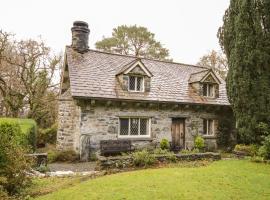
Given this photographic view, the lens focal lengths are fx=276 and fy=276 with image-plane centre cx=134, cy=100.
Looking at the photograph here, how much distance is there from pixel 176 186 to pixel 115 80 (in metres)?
10.4

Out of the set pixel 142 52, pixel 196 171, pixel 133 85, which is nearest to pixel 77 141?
pixel 133 85

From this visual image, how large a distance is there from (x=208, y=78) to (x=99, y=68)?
27.5 feet

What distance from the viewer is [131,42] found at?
37250 mm

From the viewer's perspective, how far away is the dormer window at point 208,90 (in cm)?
2136

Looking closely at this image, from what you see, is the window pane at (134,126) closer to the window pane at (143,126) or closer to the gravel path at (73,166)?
the window pane at (143,126)

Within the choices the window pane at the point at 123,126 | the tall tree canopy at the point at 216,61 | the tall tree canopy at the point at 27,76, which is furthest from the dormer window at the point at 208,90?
the tall tree canopy at the point at 216,61

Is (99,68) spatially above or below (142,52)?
below

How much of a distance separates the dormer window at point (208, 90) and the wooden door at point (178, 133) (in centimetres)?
328

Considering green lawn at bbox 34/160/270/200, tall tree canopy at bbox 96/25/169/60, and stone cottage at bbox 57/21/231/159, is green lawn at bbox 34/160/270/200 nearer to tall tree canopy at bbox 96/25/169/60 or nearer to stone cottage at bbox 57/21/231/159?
stone cottage at bbox 57/21/231/159

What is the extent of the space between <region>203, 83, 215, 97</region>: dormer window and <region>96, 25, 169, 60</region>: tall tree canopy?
1673 centimetres

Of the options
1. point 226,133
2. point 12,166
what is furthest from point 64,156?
point 226,133

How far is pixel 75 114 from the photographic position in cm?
1722

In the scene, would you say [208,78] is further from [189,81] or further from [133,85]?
[133,85]

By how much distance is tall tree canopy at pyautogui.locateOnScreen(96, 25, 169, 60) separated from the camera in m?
36.8
